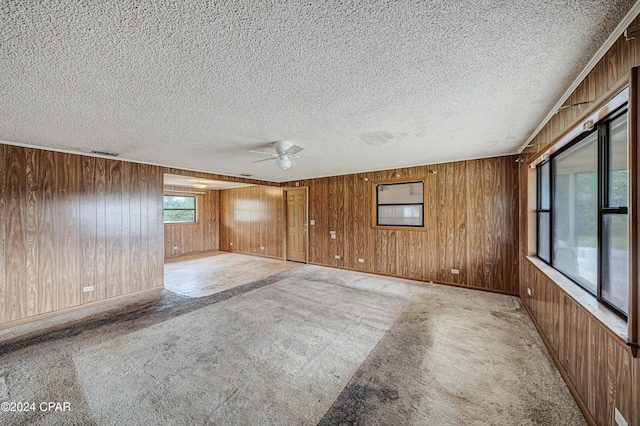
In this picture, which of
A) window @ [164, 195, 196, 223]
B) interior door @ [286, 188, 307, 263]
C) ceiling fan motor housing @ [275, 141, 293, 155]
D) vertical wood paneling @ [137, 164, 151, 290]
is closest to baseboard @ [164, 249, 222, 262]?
window @ [164, 195, 196, 223]

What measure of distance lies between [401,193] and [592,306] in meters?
3.66

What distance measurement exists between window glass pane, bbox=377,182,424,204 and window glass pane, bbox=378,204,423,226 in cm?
12

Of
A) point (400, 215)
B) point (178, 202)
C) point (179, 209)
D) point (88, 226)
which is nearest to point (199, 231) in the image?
point (179, 209)

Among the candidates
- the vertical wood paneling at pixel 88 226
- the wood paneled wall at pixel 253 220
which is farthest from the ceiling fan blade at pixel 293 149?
the wood paneled wall at pixel 253 220

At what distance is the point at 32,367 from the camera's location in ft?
7.04

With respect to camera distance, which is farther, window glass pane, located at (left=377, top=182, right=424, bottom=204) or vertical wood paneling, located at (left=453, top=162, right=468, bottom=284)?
window glass pane, located at (left=377, top=182, right=424, bottom=204)

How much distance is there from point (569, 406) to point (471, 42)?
101 inches

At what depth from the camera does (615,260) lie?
5.11 ft

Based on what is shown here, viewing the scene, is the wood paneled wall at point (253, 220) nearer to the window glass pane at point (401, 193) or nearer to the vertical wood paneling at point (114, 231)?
the window glass pane at point (401, 193)

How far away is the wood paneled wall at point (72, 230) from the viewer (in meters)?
3.06

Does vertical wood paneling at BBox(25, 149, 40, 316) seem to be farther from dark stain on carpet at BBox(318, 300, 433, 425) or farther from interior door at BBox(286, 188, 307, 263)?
interior door at BBox(286, 188, 307, 263)

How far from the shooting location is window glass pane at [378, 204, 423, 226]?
4.91m

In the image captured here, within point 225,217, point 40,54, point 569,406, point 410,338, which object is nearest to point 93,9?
point 40,54

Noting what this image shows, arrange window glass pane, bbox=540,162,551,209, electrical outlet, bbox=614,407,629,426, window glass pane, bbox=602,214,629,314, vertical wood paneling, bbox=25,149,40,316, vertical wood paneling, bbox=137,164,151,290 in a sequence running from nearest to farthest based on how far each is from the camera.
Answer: electrical outlet, bbox=614,407,629,426, window glass pane, bbox=602,214,629,314, window glass pane, bbox=540,162,551,209, vertical wood paneling, bbox=25,149,40,316, vertical wood paneling, bbox=137,164,151,290
